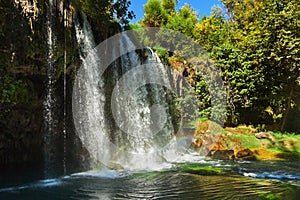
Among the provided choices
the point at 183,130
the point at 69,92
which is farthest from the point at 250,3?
the point at 69,92

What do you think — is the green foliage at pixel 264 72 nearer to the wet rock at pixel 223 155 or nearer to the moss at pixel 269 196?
the wet rock at pixel 223 155

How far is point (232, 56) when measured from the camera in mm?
19438

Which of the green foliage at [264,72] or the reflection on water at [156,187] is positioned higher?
the green foliage at [264,72]

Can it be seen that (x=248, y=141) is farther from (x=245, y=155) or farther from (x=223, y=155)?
(x=223, y=155)

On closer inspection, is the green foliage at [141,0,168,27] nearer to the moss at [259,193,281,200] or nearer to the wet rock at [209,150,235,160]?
the wet rock at [209,150,235,160]

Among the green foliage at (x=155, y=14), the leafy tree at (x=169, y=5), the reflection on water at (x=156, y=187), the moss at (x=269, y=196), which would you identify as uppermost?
the leafy tree at (x=169, y=5)

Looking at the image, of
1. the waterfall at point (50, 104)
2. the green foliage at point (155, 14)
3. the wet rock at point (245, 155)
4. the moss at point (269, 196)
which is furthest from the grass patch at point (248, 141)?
the green foliage at point (155, 14)

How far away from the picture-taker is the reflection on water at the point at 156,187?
21.1 ft

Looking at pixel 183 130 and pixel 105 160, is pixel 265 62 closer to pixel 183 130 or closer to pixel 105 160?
pixel 183 130

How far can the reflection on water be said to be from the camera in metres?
6.44

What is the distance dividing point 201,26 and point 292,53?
1119cm

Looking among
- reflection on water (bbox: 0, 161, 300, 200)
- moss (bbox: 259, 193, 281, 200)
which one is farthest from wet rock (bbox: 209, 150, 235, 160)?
moss (bbox: 259, 193, 281, 200)

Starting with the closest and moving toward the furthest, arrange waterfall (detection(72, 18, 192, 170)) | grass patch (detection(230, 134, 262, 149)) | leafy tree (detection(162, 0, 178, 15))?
waterfall (detection(72, 18, 192, 170)) → grass patch (detection(230, 134, 262, 149)) → leafy tree (detection(162, 0, 178, 15))

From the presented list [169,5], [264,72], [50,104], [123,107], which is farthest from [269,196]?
[169,5]
